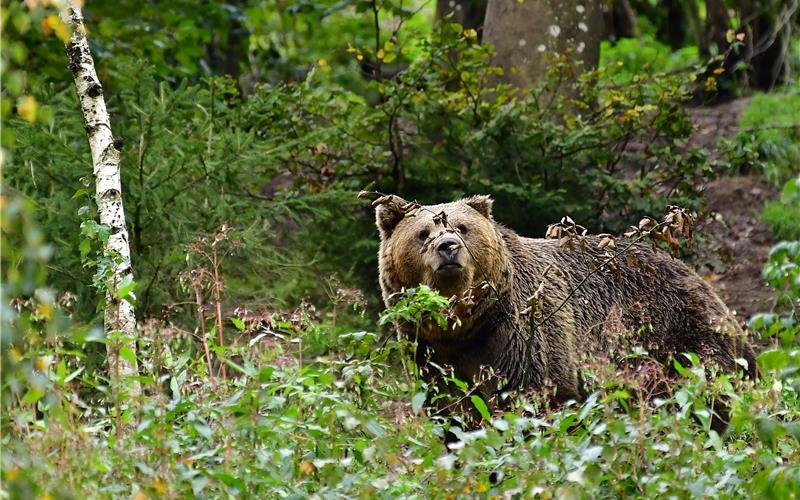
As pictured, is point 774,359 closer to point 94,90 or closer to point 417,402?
point 417,402

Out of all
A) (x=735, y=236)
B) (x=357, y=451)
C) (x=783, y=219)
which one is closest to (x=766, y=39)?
(x=735, y=236)

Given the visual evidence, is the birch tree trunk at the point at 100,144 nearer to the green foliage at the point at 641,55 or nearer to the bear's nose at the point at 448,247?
the bear's nose at the point at 448,247

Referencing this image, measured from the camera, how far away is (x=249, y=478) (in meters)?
4.70

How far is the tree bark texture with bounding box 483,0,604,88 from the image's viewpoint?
12211mm

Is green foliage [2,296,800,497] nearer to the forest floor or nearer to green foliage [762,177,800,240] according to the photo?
the forest floor

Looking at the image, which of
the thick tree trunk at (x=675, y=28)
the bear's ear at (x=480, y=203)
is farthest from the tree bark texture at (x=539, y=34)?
the thick tree trunk at (x=675, y=28)

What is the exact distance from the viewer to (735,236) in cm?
A: 1305

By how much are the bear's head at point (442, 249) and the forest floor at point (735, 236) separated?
11.3 feet

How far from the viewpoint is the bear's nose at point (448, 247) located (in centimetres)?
745

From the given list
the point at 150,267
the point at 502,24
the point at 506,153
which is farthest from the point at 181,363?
the point at 502,24

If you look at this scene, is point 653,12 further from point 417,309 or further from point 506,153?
point 417,309

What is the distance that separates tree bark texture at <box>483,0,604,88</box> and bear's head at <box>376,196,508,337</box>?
4.21 metres

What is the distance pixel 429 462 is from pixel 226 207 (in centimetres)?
509

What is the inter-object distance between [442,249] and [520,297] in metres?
0.94
